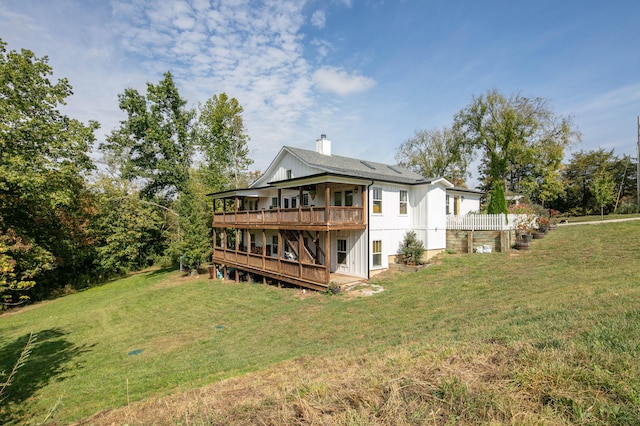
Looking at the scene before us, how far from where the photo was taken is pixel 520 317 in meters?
6.65

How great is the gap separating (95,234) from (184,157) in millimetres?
12746

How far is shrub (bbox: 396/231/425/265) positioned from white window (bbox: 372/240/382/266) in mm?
1459

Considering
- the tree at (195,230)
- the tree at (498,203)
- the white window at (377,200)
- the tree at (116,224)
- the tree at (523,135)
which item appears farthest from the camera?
the tree at (523,135)

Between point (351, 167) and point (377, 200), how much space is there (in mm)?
4259

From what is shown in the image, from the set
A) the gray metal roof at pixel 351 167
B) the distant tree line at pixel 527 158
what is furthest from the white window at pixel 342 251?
the distant tree line at pixel 527 158

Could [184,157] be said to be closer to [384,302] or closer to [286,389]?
[384,302]

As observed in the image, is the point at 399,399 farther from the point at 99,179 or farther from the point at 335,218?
the point at 99,179

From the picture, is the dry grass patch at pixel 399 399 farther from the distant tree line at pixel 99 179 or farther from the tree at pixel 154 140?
the tree at pixel 154 140

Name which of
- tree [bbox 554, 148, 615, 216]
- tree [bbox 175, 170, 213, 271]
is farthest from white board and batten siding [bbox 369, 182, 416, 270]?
tree [bbox 554, 148, 615, 216]

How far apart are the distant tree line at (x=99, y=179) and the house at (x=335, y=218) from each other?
926cm

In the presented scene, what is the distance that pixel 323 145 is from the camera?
72.0 ft

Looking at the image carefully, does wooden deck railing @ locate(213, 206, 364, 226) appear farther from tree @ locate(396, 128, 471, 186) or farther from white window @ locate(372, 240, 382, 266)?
tree @ locate(396, 128, 471, 186)

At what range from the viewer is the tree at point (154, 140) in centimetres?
3338

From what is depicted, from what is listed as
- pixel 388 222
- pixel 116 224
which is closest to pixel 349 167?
pixel 388 222
